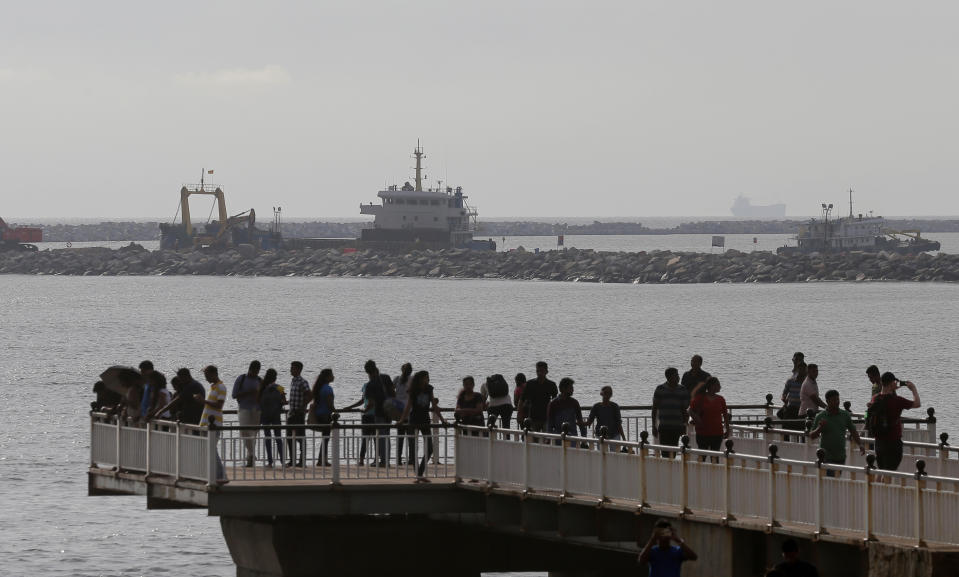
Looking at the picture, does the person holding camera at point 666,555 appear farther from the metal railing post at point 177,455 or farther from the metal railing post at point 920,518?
the metal railing post at point 177,455

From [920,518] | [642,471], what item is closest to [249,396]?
[642,471]

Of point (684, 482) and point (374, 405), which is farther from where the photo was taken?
point (374, 405)

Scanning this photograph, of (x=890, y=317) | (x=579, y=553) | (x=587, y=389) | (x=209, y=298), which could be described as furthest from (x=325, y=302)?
(x=579, y=553)

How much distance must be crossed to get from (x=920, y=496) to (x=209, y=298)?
15581 cm

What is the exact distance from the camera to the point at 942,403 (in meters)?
66.8

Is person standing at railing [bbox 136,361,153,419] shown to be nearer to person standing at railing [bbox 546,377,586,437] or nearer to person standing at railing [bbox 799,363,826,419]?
person standing at railing [bbox 546,377,586,437]

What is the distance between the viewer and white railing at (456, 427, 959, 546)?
16938mm

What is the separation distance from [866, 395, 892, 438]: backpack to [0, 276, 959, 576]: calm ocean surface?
1690 cm

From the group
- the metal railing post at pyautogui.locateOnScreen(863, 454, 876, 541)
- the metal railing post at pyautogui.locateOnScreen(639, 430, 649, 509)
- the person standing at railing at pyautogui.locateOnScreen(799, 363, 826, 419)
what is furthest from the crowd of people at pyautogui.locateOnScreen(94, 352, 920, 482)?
the metal railing post at pyautogui.locateOnScreen(863, 454, 876, 541)

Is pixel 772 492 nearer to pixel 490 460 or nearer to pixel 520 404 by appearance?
pixel 490 460

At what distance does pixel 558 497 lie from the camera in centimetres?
2095

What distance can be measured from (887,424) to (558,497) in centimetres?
367

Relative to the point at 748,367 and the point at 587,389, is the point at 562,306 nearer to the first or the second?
the point at 748,367

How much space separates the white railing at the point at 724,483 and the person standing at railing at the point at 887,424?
1.89 feet
